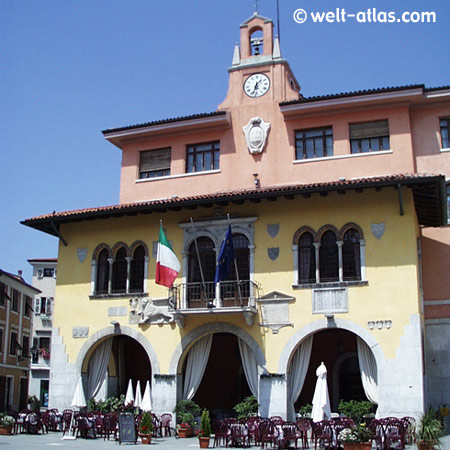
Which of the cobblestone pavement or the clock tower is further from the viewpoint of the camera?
the clock tower

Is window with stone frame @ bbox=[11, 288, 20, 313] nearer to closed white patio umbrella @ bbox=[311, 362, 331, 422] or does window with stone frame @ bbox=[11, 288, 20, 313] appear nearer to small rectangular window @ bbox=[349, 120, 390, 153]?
small rectangular window @ bbox=[349, 120, 390, 153]

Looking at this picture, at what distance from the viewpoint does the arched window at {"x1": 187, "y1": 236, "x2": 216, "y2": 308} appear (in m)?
21.8

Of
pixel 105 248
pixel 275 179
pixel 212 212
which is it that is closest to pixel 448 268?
pixel 275 179

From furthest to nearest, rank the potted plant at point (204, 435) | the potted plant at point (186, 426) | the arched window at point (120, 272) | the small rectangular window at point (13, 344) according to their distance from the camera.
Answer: the small rectangular window at point (13, 344) < the arched window at point (120, 272) < the potted plant at point (186, 426) < the potted plant at point (204, 435)

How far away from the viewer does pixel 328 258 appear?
→ 2083 cm

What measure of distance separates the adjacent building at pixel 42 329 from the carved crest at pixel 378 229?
117ft

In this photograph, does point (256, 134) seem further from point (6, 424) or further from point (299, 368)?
point (6, 424)

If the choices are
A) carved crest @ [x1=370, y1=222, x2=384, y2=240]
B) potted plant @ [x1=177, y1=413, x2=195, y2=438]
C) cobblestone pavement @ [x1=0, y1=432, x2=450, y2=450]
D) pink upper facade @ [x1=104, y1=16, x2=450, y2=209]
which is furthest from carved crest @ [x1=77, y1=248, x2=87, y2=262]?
carved crest @ [x1=370, y1=222, x2=384, y2=240]

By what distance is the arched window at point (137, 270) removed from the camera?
23109mm

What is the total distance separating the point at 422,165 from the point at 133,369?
13.4 meters

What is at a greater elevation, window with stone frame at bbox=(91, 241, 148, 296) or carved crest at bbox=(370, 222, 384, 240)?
carved crest at bbox=(370, 222, 384, 240)

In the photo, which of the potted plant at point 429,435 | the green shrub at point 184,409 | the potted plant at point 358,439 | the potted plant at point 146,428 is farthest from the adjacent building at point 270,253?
the potted plant at point 358,439

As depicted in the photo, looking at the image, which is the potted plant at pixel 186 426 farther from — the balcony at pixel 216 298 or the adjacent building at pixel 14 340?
the adjacent building at pixel 14 340

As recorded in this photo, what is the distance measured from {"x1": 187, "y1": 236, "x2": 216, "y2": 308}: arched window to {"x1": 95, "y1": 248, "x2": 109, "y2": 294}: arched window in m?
3.30
